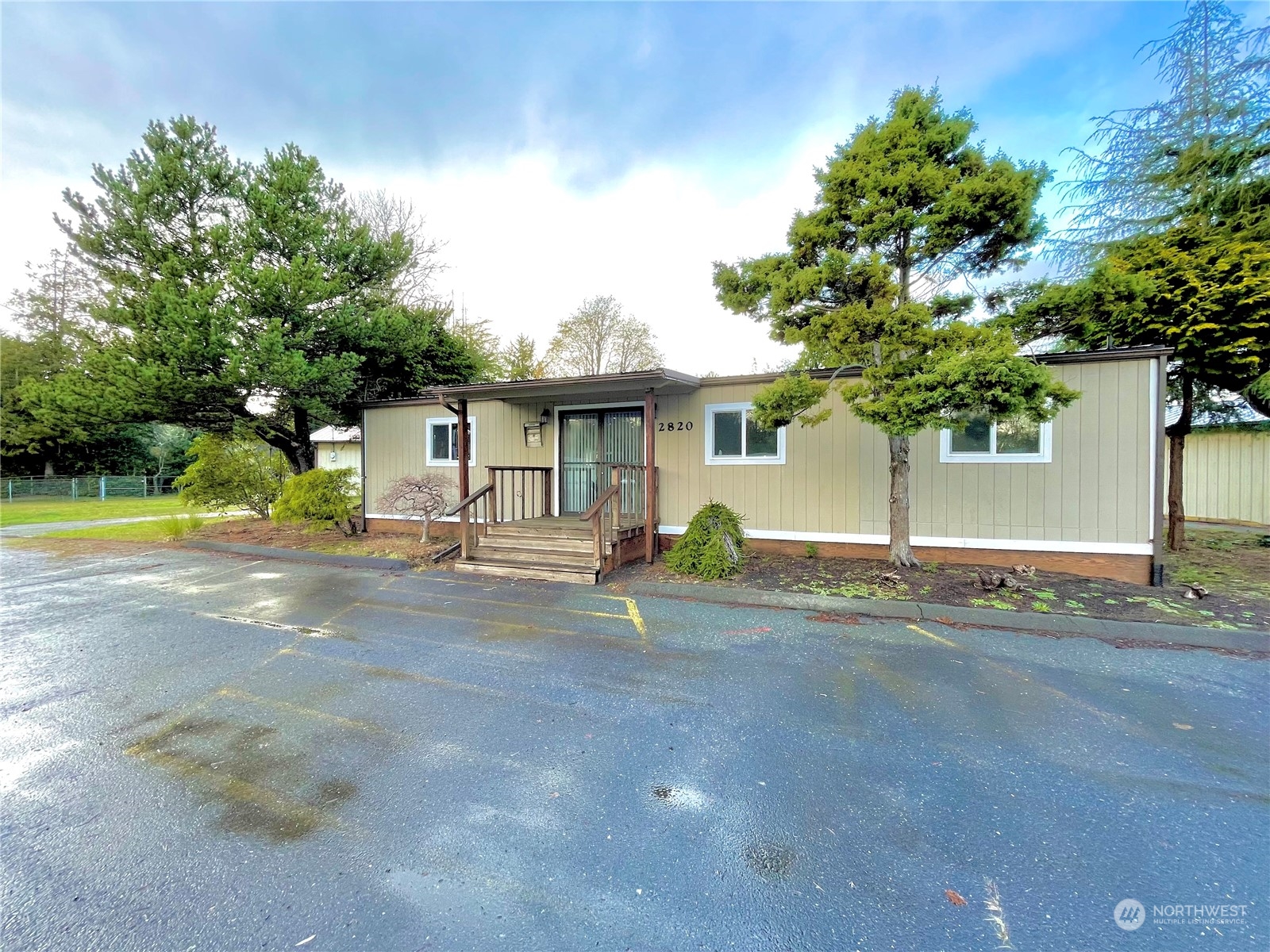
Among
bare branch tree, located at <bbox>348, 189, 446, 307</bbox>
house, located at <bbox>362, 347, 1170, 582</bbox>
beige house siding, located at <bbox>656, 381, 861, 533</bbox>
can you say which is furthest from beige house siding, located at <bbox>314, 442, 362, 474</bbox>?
beige house siding, located at <bbox>656, 381, 861, 533</bbox>

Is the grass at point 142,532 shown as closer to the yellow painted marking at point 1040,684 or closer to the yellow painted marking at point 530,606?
the yellow painted marking at point 530,606

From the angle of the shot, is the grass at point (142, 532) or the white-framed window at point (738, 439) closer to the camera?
the white-framed window at point (738, 439)

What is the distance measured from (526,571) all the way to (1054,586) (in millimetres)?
6462

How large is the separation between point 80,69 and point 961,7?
40.2 ft

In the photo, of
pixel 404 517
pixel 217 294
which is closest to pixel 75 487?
pixel 217 294

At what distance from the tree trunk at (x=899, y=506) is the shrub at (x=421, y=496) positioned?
7.68 m

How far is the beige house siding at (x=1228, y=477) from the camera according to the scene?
420 inches

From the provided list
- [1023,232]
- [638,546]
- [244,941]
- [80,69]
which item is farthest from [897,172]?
[80,69]

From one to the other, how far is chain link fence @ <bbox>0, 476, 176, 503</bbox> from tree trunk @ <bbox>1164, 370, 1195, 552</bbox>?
32.2 meters

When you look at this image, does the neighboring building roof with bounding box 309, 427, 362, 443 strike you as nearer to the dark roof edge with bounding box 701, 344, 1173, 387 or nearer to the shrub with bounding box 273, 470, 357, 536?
A: the shrub with bounding box 273, 470, 357, 536

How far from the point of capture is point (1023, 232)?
548cm

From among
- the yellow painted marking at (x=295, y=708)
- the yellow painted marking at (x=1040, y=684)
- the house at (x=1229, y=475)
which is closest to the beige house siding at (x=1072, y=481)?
the yellow painted marking at (x=1040, y=684)

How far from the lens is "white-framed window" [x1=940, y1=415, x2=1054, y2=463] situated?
6617mm

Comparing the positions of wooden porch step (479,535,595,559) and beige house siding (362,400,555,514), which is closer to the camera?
wooden porch step (479,535,595,559)
